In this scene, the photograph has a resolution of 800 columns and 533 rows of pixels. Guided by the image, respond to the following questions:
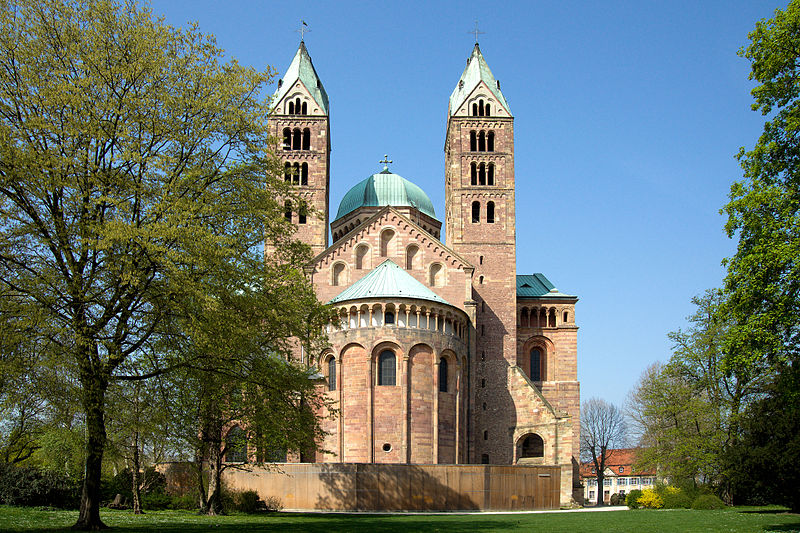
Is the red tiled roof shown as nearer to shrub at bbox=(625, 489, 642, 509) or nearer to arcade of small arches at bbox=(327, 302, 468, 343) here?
shrub at bbox=(625, 489, 642, 509)

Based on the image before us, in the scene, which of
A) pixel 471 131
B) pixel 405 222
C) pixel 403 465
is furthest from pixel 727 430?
pixel 471 131

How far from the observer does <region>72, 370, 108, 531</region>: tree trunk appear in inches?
718

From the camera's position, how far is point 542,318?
5309 centimetres

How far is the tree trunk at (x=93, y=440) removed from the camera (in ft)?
59.8

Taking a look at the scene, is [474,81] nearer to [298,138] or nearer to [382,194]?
[382,194]

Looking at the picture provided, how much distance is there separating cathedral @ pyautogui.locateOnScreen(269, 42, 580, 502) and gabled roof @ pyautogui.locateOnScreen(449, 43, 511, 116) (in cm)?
14

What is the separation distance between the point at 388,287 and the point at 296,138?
17.3m

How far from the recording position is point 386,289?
137 ft

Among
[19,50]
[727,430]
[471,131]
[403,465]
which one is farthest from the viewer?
[471,131]

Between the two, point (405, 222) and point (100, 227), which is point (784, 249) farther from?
point (405, 222)

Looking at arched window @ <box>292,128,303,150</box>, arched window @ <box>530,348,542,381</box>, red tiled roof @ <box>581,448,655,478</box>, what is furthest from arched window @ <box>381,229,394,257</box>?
red tiled roof @ <box>581,448,655,478</box>

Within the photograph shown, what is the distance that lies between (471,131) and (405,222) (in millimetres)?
10082

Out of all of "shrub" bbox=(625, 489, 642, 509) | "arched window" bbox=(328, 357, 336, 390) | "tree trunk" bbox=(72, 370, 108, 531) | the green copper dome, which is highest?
the green copper dome

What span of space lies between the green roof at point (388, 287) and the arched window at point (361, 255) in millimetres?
2696
